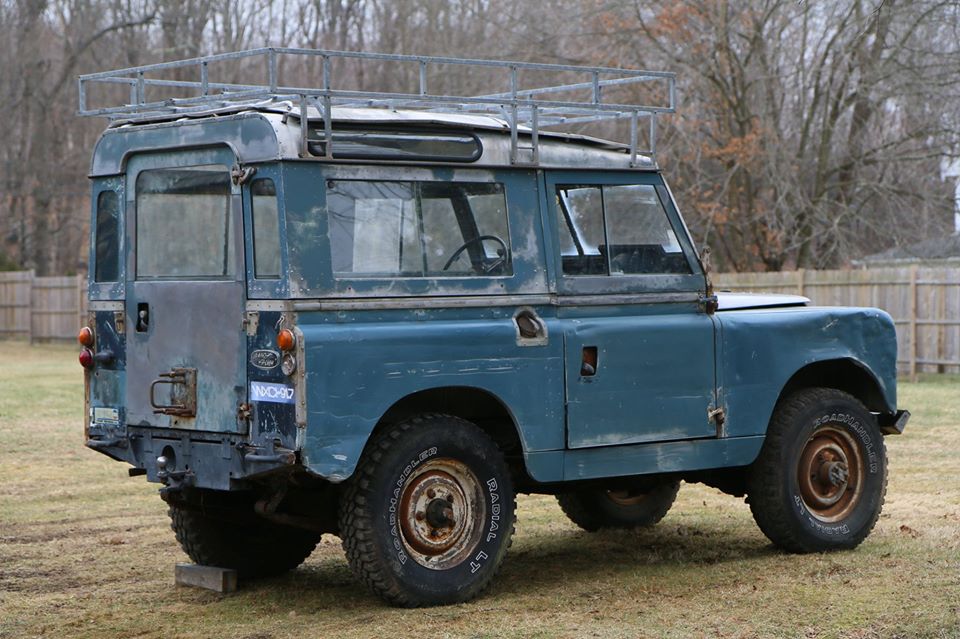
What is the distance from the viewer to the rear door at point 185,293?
7.25m

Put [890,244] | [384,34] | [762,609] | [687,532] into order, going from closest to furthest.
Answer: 1. [762,609]
2. [687,532]
3. [890,244]
4. [384,34]

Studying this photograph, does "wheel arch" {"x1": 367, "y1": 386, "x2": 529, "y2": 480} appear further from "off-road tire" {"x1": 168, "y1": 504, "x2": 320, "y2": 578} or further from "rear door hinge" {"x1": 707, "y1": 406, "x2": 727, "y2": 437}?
"off-road tire" {"x1": 168, "y1": 504, "x2": 320, "y2": 578}

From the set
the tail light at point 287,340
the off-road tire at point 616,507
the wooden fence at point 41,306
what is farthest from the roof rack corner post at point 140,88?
the wooden fence at point 41,306

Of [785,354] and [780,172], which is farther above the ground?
[780,172]

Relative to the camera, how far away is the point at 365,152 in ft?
24.0

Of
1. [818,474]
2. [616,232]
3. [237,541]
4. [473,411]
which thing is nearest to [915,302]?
[818,474]

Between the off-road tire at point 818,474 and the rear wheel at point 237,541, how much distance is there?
8.63ft

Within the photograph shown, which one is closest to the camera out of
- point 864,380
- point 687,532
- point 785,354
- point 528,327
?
point 528,327

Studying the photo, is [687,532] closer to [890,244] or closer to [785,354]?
[785,354]

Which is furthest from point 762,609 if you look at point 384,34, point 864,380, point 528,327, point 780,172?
point 384,34

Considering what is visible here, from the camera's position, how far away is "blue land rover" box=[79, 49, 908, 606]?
7.09 m

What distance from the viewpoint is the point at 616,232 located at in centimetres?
827

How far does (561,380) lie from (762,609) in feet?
4.99

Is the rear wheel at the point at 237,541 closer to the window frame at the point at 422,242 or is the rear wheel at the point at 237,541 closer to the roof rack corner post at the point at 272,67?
the window frame at the point at 422,242
